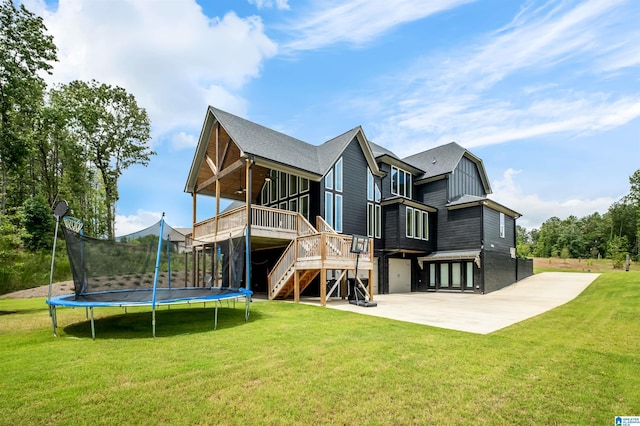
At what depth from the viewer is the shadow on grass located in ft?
23.5

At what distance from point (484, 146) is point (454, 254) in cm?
938

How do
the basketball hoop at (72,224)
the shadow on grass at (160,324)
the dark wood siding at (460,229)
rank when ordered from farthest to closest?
1. the dark wood siding at (460,229)
2. the basketball hoop at (72,224)
3. the shadow on grass at (160,324)

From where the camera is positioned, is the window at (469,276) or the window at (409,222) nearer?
the window at (469,276)

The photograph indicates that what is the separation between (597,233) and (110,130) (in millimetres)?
74681

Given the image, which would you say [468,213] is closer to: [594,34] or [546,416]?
[594,34]

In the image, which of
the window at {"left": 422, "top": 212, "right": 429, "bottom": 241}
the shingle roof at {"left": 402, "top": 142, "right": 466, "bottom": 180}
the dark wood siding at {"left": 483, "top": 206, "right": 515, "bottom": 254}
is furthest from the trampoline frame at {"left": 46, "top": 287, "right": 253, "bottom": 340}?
the shingle roof at {"left": 402, "top": 142, "right": 466, "bottom": 180}

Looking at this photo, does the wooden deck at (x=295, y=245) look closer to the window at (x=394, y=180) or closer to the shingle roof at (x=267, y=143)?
the shingle roof at (x=267, y=143)

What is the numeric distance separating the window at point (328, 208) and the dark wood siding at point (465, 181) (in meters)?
9.19

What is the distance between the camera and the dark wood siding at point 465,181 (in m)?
21.9

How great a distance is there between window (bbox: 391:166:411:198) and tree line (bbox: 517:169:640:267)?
130 ft

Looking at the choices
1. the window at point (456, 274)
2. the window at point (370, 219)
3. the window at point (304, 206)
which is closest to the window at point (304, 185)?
the window at point (304, 206)

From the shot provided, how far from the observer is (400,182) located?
21.7 meters

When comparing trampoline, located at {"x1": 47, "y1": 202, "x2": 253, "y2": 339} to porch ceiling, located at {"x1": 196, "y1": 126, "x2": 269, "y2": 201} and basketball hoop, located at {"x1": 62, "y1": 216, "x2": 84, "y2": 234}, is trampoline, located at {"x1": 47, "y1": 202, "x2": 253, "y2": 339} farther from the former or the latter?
porch ceiling, located at {"x1": 196, "y1": 126, "x2": 269, "y2": 201}

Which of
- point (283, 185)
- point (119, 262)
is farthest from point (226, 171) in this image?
point (119, 262)
